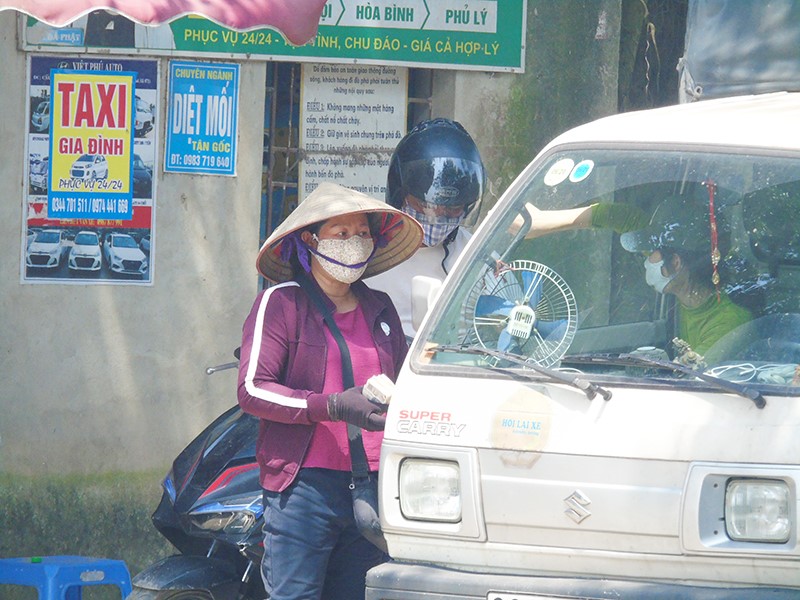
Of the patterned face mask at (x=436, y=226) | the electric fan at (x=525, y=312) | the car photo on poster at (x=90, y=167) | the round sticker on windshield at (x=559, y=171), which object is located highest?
the car photo on poster at (x=90, y=167)

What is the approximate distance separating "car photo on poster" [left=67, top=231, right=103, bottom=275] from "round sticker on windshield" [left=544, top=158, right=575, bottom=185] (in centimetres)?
334

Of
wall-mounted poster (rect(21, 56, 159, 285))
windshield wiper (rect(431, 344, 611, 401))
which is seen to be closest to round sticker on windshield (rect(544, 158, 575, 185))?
windshield wiper (rect(431, 344, 611, 401))

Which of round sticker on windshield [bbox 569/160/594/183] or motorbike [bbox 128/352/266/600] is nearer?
round sticker on windshield [bbox 569/160/594/183]

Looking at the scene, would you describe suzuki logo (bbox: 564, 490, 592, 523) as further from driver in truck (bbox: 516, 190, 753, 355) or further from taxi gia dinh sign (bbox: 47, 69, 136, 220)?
taxi gia dinh sign (bbox: 47, 69, 136, 220)

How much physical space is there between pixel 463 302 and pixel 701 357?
2.21 ft

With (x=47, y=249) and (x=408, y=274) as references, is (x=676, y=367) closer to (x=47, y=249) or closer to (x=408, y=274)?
(x=408, y=274)

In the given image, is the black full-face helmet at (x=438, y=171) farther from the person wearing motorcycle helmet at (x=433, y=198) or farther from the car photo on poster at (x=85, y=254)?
the car photo on poster at (x=85, y=254)

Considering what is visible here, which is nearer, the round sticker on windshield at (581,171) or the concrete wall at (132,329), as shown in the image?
the round sticker on windshield at (581,171)

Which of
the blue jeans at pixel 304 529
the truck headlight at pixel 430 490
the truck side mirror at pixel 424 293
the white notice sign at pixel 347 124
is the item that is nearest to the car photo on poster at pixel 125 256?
the white notice sign at pixel 347 124

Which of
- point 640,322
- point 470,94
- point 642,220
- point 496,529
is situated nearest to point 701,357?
point 640,322

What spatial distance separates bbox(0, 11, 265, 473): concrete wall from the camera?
6.36 m

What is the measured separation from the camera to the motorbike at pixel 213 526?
14.0ft

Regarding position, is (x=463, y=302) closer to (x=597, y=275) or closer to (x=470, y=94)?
(x=597, y=275)

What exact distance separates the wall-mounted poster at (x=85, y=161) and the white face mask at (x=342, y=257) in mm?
2730
